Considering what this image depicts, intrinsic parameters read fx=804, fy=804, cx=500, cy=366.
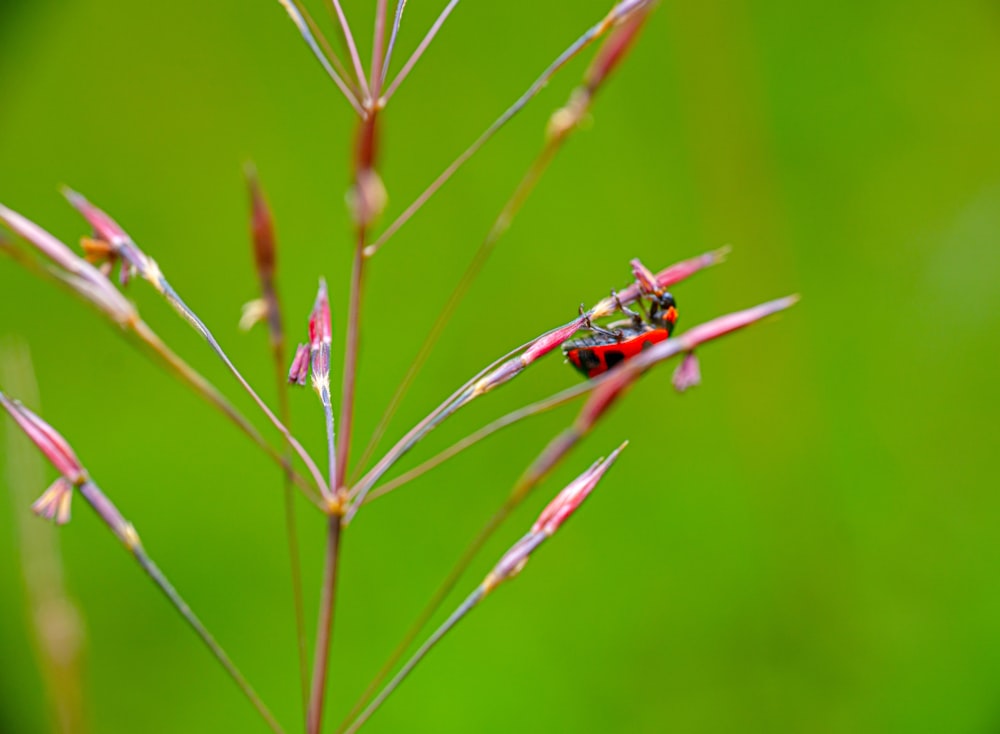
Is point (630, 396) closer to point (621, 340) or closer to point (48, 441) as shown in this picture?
point (621, 340)

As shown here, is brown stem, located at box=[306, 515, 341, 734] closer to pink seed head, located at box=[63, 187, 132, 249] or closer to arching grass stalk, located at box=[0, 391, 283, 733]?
arching grass stalk, located at box=[0, 391, 283, 733]

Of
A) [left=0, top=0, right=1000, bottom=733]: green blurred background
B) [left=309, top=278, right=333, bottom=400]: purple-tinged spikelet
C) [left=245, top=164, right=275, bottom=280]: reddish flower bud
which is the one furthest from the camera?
[left=0, top=0, right=1000, bottom=733]: green blurred background

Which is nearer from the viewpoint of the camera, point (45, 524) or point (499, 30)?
point (45, 524)

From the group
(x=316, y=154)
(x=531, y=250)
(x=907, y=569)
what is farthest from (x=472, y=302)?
(x=907, y=569)

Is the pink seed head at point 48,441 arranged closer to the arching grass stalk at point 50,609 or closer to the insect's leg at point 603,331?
the arching grass stalk at point 50,609

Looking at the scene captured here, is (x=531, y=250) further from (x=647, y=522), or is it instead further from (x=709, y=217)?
(x=647, y=522)


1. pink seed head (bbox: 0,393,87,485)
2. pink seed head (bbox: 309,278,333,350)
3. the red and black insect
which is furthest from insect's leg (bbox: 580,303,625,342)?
pink seed head (bbox: 0,393,87,485)

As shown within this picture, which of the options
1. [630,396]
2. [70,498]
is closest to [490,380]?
[70,498]
